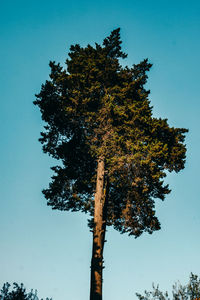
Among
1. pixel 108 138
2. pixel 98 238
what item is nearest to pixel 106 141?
pixel 108 138

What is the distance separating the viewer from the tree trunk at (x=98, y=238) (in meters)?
8.02

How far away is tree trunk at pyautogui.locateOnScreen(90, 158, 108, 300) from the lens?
802 cm

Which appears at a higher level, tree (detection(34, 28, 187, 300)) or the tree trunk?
tree (detection(34, 28, 187, 300))

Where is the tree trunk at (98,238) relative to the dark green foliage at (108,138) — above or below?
below

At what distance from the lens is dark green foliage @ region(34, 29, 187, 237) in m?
10.9

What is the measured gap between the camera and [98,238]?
906cm

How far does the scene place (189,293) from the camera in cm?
1587

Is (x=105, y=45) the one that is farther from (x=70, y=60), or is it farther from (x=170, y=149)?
(x=170, y=149)

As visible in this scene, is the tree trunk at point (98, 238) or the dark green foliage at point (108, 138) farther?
the dark green foliage at point (108, 138)

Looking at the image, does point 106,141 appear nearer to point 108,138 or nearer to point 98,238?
point 108,138

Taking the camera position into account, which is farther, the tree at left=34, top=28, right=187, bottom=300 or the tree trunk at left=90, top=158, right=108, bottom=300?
the tree at left=34, top=28, right=187, bottom=300

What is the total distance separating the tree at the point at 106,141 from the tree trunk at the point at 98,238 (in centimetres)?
5

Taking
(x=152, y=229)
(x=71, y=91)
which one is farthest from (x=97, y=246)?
(x=71, y=91)

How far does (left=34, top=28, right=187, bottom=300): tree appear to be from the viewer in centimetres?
1084
